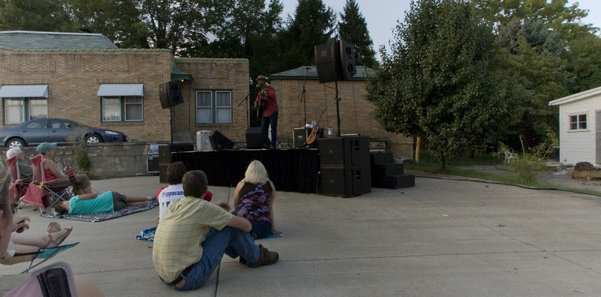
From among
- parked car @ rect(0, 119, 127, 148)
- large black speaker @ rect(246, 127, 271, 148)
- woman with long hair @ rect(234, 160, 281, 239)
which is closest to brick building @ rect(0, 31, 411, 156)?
parked car @ rect(0, 119, 127, 148)

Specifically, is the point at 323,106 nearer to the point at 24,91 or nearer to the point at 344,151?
the point at 344,151

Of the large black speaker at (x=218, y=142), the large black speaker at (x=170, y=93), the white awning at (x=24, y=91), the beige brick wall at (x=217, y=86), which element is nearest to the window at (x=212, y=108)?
the beige brick wall at (x=217, y=86)

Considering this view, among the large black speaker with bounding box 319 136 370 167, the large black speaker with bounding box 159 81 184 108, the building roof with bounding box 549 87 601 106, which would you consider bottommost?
the large black speaker with bounding box 319 136 370 167

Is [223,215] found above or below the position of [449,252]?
above

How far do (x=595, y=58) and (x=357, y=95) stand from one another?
20.7 metres

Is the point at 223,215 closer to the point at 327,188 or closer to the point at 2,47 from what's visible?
the point at 327,188

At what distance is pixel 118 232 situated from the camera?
19.1 feet

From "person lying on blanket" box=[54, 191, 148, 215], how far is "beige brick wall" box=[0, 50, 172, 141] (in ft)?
38.5

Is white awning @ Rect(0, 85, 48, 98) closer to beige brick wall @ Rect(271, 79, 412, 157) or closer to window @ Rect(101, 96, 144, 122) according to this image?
window @ Rect(101, 96, 144, 122)

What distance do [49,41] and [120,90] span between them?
5.29 m

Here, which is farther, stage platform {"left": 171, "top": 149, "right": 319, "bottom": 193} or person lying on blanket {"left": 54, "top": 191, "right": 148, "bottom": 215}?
stage platform {"left": 171, "top": 149, "right": 319, "bottom": 193}

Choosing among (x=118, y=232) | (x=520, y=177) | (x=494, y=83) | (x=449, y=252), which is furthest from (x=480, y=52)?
(x=118, y=232)

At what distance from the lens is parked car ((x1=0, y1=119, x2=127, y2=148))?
14.9 metres

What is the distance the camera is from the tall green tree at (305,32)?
109ft
